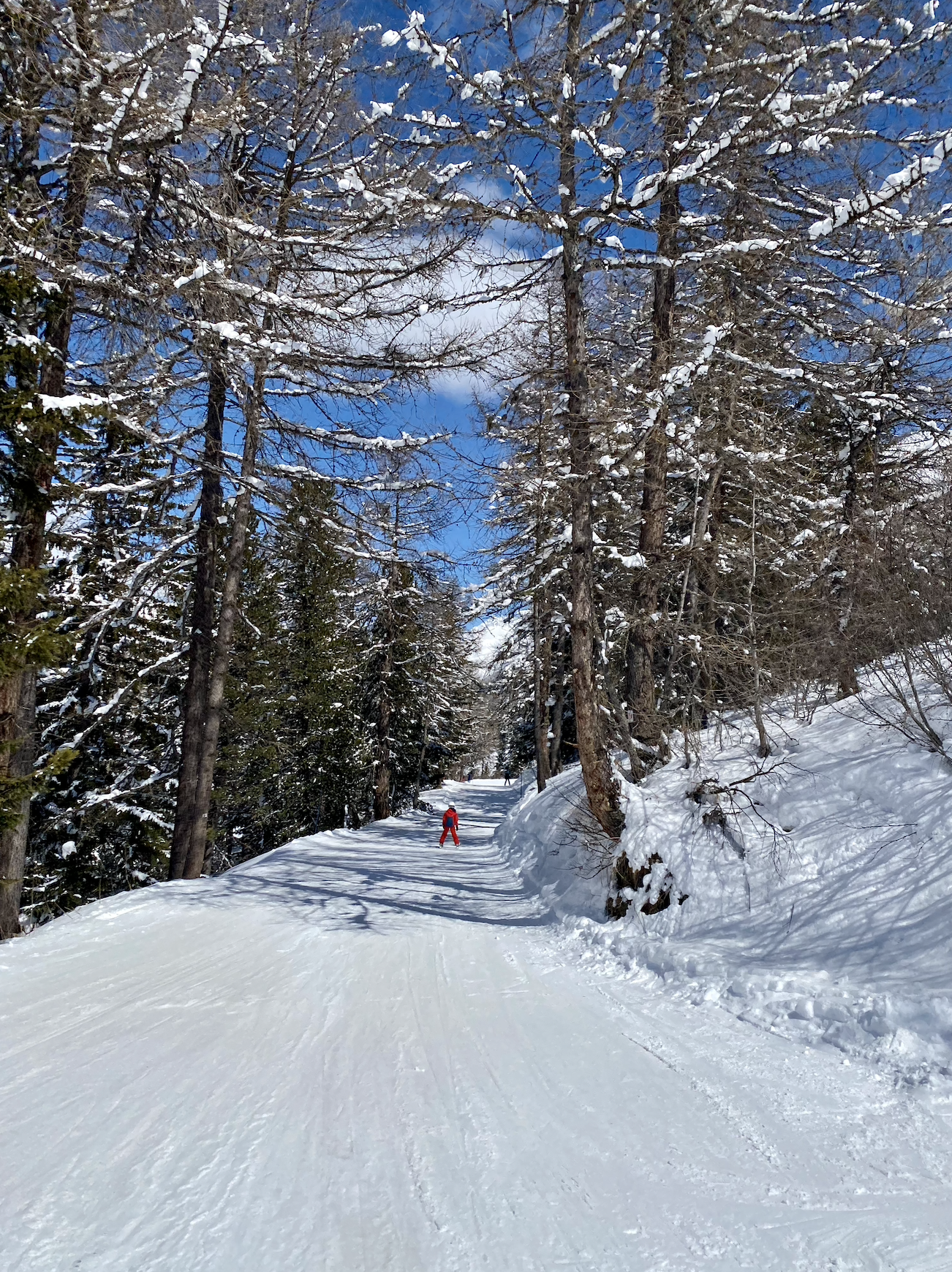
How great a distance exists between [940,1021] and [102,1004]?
16.1 ft

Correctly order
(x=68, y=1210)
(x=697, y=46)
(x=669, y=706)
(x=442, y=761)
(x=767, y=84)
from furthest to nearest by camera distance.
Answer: (x=442, y=761), (x=669, y=706), (x=697, y=46), (x=767, y=84), (x=68, y=1210)

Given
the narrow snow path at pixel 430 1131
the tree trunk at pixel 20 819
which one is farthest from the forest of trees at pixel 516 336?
the narrow snow path at pixel 430 1131

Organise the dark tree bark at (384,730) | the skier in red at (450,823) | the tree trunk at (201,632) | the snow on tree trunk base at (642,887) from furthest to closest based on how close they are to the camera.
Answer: the dark tree bark at (384,730) < the skier in red at (450,823) < the tree trunk at (201,632) < the snow on tree trunk base at (642,887)

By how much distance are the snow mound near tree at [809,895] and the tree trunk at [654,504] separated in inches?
40.8

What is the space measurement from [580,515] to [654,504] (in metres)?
1.59

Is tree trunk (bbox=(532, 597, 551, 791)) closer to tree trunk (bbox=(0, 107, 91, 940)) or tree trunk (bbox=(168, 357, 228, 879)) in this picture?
tree trunk (bbox=(168, 357, 228, 879))

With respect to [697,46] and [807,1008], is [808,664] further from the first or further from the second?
[697,46]

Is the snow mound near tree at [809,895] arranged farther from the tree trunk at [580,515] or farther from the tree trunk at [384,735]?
the tree trunk at [384,735]

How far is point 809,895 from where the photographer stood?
213 inches

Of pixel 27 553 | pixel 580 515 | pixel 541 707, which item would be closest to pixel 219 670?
pixel 27 553

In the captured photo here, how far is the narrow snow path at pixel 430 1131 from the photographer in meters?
2.21

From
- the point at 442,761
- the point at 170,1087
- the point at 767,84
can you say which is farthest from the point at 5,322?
the point at 442,761

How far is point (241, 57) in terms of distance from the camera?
268 inches

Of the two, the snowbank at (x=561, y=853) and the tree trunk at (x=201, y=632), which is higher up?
the tree trunk at (x=201, y=632)
